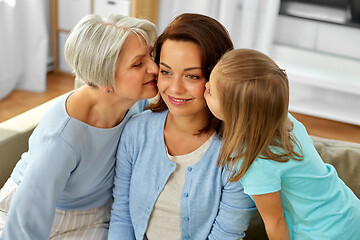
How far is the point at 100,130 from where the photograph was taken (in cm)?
132

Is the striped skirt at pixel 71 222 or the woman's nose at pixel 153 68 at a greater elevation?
the woman's nose at pixel 153 68

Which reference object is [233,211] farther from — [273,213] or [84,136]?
[84,136]

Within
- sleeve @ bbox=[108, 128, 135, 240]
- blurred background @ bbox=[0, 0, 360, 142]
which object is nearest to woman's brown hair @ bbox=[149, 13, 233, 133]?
sleeve @ bbox=[108, 128, 135, 240]

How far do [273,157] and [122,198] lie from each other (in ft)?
1.83

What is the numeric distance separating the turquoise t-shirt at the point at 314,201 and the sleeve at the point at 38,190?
0.53 m

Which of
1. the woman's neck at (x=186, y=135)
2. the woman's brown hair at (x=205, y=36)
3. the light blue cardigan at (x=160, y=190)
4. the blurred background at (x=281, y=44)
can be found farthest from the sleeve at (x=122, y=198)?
the blurred background at (x=281, y=44)

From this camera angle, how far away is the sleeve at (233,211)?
4.09ft

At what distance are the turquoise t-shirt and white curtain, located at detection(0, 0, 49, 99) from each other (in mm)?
2841

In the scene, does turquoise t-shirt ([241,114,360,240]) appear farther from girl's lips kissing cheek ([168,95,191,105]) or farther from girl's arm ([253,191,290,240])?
girl's lips kissing cheek ([168,95,191,105])

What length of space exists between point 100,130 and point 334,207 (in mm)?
730

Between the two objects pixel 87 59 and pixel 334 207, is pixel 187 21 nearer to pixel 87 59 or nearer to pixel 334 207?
pixel 87 59

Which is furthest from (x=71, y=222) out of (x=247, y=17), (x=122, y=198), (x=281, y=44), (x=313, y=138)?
(x=281, y=44)

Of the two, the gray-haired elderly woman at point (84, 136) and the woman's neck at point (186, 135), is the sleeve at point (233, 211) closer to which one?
the woman's neck at point (186, 135)

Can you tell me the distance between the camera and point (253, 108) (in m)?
1.07
